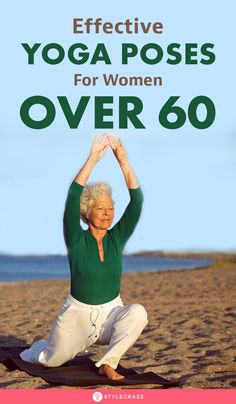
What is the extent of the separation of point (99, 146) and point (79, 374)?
1413 millimetres

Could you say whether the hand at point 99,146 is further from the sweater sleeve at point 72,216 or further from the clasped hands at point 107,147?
the sweater sleeve at point 72,216

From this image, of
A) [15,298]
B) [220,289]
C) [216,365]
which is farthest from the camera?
[220,289]

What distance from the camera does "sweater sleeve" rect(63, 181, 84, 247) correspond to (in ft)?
13.0

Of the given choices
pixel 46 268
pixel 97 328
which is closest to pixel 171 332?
pixel 97 328

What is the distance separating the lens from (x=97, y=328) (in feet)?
13.9

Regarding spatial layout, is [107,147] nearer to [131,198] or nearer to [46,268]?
[131,198]

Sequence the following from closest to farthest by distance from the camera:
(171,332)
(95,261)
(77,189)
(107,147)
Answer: (77,189) < (107,147) < (95,261) < (171,332)

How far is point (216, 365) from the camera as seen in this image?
181 inches

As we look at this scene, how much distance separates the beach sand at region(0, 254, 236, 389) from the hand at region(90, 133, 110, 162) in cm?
136

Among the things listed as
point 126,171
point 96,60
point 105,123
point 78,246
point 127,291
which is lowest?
point 127,291

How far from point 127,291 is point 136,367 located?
6838mm

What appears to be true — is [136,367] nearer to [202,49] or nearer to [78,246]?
[78,246]

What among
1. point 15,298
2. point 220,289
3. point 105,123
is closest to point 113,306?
point 105,123

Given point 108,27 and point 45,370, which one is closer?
point 45,370
